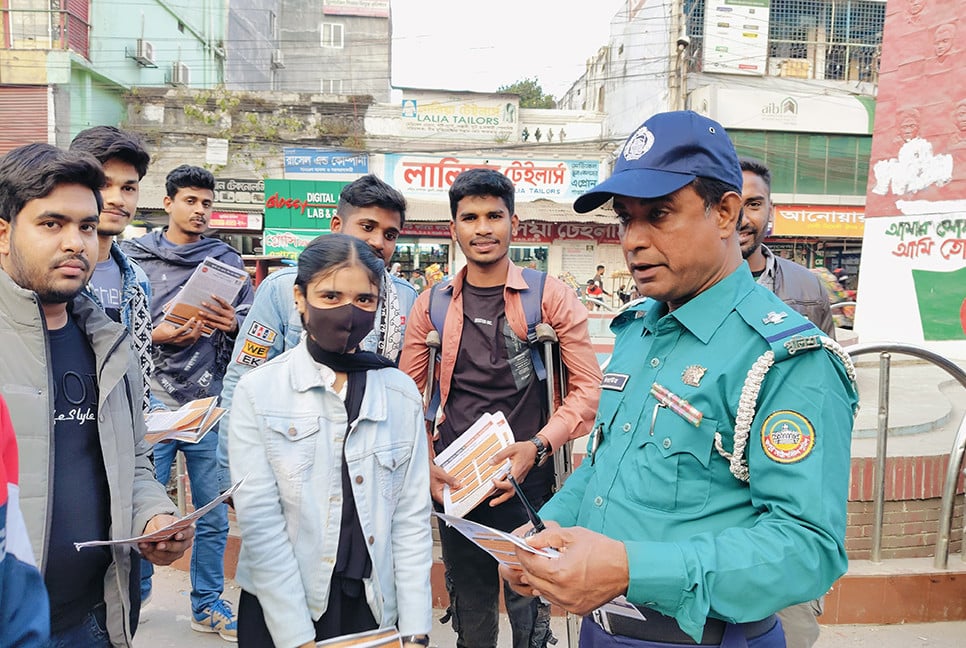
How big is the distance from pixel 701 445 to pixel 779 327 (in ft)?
0.91

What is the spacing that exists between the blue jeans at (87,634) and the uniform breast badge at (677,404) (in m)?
1.64

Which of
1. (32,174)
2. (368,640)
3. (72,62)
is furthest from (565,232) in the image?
(32,174)

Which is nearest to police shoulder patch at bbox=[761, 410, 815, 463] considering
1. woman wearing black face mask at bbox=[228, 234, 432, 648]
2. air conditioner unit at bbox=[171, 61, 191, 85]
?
woman wearing black face mask at bbox=[228, 234, 432, 648]

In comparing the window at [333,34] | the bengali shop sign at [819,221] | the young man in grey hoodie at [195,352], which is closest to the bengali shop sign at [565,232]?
the bengali shop sign at [819,221]

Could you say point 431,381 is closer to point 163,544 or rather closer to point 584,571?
point 163,544

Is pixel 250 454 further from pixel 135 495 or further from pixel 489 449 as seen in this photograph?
pixel 489 449

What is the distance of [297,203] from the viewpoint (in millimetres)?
20562

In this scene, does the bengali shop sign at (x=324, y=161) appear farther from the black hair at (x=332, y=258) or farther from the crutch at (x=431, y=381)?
the black hair at (x=332, y=258)

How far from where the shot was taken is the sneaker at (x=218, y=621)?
3447 millimetres

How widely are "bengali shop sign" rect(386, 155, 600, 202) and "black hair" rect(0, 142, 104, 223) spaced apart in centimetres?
1976

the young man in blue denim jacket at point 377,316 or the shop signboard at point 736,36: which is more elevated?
the shop signboard at point 736,36

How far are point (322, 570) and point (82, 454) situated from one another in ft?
2.41

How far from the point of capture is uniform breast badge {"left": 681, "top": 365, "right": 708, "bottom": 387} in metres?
1.47

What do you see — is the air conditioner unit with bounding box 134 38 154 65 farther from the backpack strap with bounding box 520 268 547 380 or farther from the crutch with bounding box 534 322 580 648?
the crutch with bounding box 534 322 580 648
